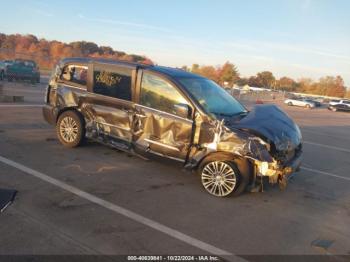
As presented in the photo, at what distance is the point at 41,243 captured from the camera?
3727 mm

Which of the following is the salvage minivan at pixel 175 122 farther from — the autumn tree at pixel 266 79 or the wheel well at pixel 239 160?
the autumn tree at pixel 266 79

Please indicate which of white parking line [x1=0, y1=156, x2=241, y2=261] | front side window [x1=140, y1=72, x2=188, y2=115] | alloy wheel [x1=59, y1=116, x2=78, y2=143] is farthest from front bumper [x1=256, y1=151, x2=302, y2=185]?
alloy wheel [x1=59, y1=116, x2=78, y2=143]

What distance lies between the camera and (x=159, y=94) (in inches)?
251

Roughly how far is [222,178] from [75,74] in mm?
3848

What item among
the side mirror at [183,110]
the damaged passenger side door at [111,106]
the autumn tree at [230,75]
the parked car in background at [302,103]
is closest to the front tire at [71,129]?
the damaged passenger side door at [111,106]

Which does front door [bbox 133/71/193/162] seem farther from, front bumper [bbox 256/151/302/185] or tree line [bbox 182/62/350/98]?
tree line [bbox 182/62/350/98]

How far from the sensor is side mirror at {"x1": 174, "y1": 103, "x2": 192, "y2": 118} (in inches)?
233

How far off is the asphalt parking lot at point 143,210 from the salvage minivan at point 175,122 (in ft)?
1.33

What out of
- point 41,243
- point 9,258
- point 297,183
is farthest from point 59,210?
point 297,183

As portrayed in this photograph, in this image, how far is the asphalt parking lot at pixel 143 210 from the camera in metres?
3.95

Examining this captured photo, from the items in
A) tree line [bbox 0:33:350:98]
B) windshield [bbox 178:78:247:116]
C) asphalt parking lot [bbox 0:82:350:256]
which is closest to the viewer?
asphalt parking lot [bbox 0:82:350:256]

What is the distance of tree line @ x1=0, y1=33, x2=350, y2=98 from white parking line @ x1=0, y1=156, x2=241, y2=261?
25091 mm

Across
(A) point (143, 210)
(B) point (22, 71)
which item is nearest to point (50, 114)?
(A) point (143, 210)

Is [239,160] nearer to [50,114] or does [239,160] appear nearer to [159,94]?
[159,94]
